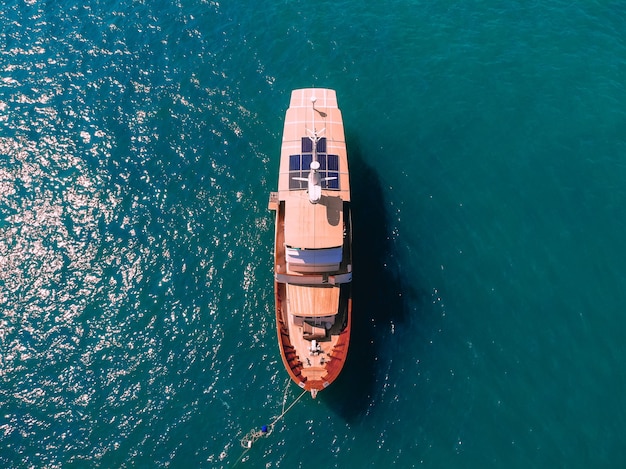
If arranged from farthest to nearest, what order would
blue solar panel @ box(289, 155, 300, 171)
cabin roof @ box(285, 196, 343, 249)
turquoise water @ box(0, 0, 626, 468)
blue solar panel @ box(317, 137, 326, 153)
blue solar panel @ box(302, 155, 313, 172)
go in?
blue solar panel @ box(317, 137, 326, 153) < blue solar panel @ box(289, 155, 300, 171) < blue solar panel @ box(302, 155, 313, 172) < cabin roof @ box(285, 196, 343, 249) < turquoise water @ box(0, 0, 626, 468)

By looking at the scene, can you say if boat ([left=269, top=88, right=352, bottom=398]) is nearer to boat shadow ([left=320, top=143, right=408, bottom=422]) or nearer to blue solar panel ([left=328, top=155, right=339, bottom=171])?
blue solar panel ([left=328, top=155, right=339, bottom=171])

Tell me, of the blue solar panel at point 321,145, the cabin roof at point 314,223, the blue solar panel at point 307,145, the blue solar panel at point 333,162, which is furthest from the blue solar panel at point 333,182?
the blue solar panel at point 307,145

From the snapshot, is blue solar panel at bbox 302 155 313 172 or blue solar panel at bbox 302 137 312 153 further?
blue solar panel at bbox 302 137 312 153

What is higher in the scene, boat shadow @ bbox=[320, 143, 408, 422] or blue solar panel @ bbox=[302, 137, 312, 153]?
blue solar panel @ bbox=[302, 137, 312, 153]

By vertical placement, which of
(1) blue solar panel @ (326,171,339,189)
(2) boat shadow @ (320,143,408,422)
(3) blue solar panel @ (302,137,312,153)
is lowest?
(2) boat shadow @ (320,143,408,422)

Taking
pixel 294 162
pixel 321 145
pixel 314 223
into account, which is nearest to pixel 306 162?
pixel 294 162

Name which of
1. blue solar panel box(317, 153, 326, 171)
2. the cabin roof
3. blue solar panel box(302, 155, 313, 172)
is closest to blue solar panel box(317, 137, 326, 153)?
blue solar panel box(317, 153, 326, 171)
